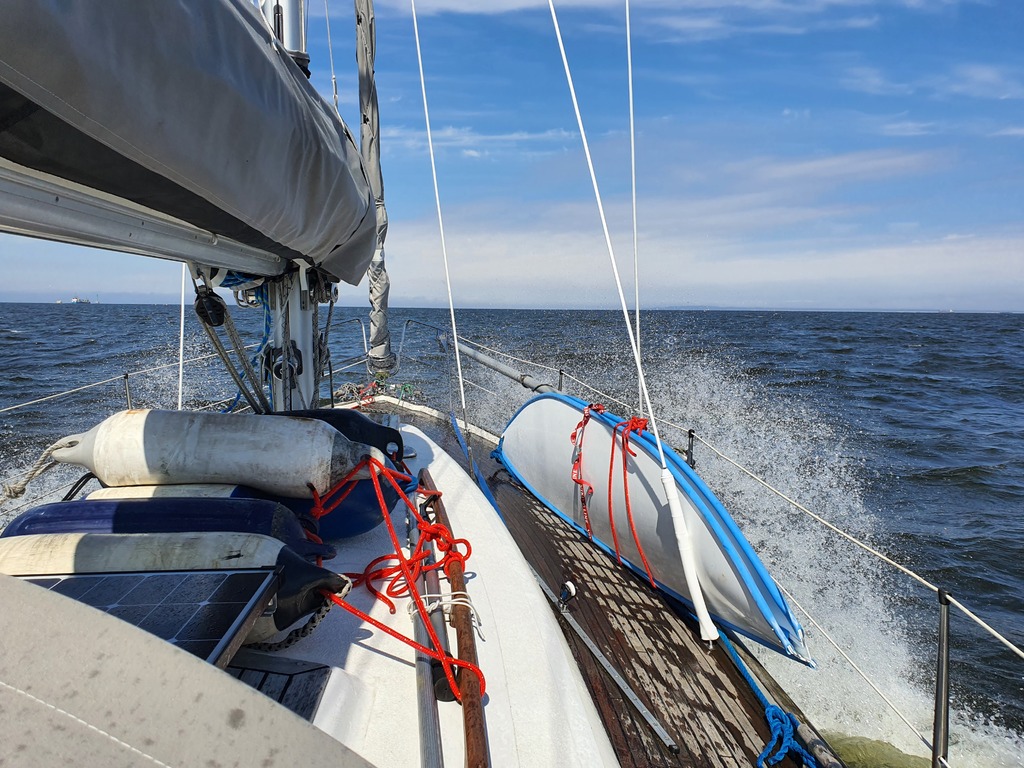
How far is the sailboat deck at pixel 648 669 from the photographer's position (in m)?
2.49

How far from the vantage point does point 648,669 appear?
295cm

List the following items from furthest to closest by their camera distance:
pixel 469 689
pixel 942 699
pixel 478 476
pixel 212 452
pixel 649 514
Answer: pixel 478 476 < pixel 649 514 < pixel 212 452 < pixel 942 699 < pixel 469 689

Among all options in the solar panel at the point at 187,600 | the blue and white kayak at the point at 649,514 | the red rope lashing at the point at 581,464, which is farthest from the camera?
the red rope lashing at the point at 581,464

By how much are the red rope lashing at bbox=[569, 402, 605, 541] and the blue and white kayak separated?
0.03ft

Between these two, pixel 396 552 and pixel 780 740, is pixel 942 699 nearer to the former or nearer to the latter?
pixel 780 740

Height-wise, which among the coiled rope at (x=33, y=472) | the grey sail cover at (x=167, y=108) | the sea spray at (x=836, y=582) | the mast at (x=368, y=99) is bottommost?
the sea spray at (x=836, y=582)

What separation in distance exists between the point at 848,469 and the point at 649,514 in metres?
6.82

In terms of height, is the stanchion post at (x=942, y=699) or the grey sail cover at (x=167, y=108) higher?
the grey sail cover at (x=167, y=108)

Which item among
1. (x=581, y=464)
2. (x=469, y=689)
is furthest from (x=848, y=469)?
(x=469, y=689)

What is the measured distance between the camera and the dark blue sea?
4062 mm

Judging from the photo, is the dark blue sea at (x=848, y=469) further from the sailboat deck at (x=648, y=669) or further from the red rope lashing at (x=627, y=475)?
the sailboat deck at (x=648, y=669)

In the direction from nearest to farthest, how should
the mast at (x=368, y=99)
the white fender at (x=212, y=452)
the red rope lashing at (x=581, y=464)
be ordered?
the white fender at (x=212, y=452)
the red rope lashing at (x=581, y=464)
the mast at (x=368, y=99)

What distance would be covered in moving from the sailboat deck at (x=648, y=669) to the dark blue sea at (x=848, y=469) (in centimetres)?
96

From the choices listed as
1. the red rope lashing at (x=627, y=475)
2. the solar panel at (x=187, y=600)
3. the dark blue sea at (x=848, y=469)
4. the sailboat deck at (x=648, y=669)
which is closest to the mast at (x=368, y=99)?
the dark blue sea at (x=848, y=469)
